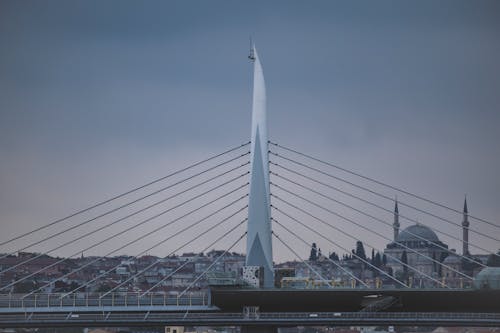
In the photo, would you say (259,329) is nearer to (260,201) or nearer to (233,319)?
(233,319)

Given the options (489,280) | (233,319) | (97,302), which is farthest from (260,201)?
(489,280)

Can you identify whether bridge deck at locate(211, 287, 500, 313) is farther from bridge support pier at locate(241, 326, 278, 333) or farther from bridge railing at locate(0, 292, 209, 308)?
bridge railing at locate(0, 292, 209, 308)

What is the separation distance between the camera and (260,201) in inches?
3334

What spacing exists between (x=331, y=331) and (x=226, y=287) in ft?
318

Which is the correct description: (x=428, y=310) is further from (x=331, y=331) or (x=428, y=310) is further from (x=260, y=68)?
(x=331, y=331)

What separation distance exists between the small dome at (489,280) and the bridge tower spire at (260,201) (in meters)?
12.1

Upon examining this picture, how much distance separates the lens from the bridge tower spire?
84.2 meters

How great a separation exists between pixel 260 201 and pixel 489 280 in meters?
14.0

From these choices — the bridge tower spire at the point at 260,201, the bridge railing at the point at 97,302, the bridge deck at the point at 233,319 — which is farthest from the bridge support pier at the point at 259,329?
the bridge tower spire at the point at 260,201

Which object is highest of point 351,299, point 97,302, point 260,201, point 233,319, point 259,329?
point 260,201

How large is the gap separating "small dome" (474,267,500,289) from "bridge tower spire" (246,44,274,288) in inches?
478

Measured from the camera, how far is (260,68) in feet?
290

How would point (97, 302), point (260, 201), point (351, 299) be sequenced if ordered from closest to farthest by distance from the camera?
point (97, 302), point (351, 299), point (260, 201)

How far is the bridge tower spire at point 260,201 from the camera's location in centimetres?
8419
